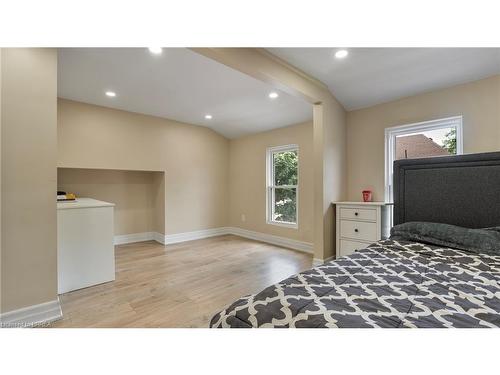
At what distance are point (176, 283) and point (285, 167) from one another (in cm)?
269

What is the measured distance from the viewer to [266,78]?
7.48 feet

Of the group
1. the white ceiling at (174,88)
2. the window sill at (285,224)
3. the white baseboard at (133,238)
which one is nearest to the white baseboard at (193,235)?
the white baseboard at (133,238)

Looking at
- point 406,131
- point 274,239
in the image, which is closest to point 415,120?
point 406,131

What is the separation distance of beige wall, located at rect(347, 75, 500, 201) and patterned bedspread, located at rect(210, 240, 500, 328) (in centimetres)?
167

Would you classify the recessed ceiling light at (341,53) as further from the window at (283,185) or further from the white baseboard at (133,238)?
the white baseboard at (133,238)

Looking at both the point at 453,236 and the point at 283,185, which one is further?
the point at 283,185

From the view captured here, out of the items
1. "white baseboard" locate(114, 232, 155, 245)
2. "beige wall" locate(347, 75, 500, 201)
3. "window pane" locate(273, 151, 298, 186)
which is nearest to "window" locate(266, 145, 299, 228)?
"window pane" locate(273, 151, 298, 186)

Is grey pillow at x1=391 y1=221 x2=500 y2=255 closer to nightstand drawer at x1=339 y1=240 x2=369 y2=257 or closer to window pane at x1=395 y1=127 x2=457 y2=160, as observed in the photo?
nightstand drawer at x1=339 y1=240 x2=369 y2=257

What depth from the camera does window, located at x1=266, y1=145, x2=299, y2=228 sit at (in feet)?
13.3

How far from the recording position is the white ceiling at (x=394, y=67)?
2158mm

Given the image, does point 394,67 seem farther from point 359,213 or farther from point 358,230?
point 358,230

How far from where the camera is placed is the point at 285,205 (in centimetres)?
423

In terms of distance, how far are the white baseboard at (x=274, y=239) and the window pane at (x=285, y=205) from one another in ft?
1.16
